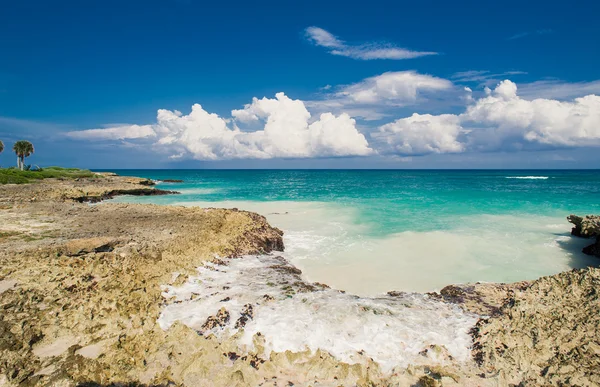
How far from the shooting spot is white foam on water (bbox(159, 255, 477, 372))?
6.26 m

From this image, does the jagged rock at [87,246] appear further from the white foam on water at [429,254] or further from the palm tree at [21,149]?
the palm tree at [21,149]

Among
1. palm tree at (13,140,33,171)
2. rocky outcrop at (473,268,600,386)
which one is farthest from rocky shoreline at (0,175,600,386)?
palm tree at (13,140,33,171)

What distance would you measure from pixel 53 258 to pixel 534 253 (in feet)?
65.8

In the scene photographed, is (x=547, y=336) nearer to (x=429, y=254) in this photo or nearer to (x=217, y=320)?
(x=217, y=320)

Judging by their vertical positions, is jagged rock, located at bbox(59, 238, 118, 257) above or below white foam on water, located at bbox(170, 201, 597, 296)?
above

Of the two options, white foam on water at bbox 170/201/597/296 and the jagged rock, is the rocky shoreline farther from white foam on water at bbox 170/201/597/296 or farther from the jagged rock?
white foam on water at bbox 170/201/597/296

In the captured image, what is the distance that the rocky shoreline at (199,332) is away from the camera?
17.3 ft

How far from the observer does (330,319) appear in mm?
7195

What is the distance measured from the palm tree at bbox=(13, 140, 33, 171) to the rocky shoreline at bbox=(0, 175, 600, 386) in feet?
213

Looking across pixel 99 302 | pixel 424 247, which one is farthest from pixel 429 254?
pixel 99 302

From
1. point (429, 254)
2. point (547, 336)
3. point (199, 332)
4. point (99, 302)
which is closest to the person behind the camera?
point (547, 336)

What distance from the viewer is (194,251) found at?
11.5 m

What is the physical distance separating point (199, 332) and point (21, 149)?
73025 millimetres

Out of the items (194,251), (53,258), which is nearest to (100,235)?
(53,258)
